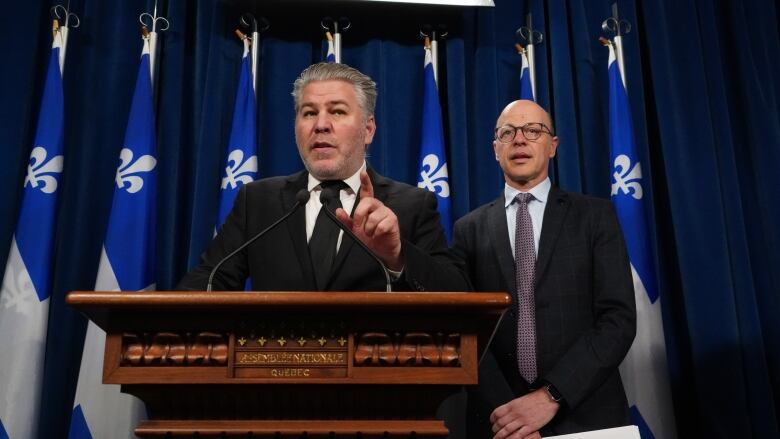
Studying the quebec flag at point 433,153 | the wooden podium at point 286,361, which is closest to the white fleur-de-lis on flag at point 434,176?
the quebec flag at point 433,153

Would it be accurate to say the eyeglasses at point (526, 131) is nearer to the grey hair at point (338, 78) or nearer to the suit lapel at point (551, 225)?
the suit lapel at point (551, 225)

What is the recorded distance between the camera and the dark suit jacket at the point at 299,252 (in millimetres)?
1568

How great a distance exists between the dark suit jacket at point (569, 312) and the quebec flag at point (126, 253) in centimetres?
144

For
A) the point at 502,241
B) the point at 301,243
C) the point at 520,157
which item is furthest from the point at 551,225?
the point at 301,243

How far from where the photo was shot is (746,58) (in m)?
3.66

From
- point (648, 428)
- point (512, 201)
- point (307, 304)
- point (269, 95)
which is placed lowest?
point (648, 428)

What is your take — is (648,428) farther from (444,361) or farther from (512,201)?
(444,361)

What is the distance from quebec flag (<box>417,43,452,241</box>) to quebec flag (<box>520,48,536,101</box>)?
43cm

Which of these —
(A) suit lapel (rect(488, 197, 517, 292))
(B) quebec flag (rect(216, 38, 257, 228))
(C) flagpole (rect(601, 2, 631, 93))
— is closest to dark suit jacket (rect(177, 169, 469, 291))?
(A) suit lapel (rect(488, 197, 517, 292))

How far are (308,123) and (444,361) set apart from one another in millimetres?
1043

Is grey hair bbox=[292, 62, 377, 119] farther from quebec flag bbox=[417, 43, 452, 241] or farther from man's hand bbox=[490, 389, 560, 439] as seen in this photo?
quebec flag bbox=[417, 43, 452, 241]

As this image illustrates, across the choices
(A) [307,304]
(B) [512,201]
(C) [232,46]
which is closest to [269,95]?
(C) [232,46]

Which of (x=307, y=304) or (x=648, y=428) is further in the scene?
(x=648, y=428)

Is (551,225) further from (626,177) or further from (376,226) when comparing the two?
(376,226)
